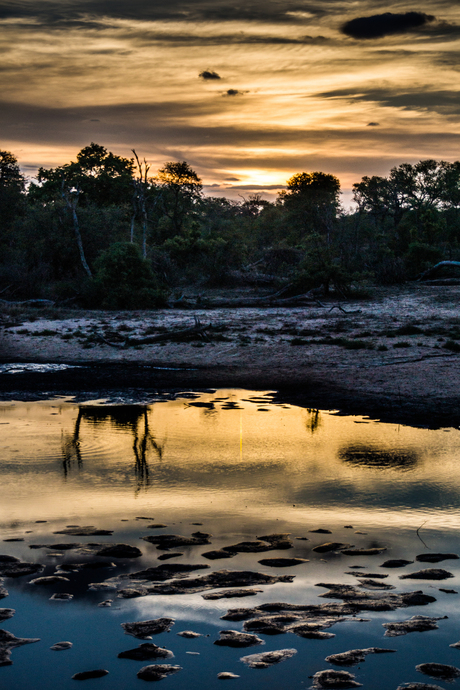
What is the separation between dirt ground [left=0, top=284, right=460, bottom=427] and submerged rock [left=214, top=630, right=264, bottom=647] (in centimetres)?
697

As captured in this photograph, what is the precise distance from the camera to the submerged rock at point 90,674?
148 inches

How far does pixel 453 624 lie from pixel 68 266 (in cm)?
3269

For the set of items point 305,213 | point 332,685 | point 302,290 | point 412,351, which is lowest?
point 332,685

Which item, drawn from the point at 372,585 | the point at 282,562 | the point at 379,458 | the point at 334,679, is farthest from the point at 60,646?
the point at 379,458

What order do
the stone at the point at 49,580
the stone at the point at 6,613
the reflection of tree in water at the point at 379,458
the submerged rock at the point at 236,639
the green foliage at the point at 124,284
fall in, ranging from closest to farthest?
the submerged rock at the point at 236,639
the stone at the point at 6,613
the stone at the point at 49,580
the reflection of tree in water at the point at 379,458
the green foliage at the point at 124,284

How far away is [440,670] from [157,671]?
65.3 inches

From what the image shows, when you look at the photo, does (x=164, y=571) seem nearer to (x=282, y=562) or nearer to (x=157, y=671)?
(x=282, y=562)

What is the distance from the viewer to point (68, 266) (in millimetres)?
34750

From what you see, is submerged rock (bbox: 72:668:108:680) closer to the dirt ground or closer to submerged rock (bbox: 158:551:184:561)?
submerged rock (bbox: 158:551:184:561)

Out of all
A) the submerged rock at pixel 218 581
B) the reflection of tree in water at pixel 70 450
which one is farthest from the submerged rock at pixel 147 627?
the reflection of tree in water at pixel 70 450

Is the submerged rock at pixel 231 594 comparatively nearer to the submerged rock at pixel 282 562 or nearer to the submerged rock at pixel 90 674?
the submerged rock at pixel 282 562

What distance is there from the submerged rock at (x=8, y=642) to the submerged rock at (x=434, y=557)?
3078mm

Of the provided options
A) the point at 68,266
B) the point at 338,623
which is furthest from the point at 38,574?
the point at 68,266

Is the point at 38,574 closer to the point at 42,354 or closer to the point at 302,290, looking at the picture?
the point at 42,354
